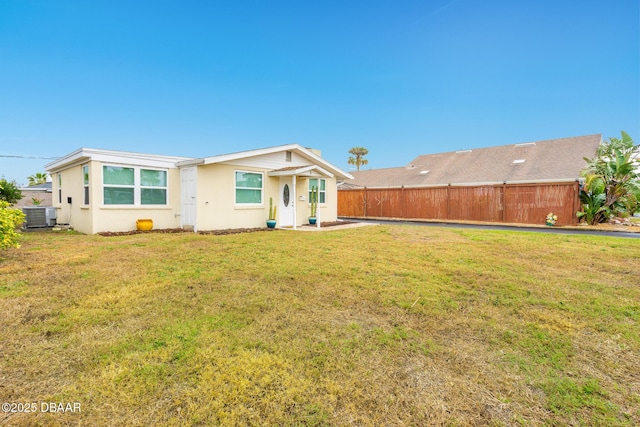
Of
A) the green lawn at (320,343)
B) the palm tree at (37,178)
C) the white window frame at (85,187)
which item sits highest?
the palm tree at (37,178)

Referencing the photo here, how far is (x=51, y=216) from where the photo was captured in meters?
13.2

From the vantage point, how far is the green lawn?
2072mm

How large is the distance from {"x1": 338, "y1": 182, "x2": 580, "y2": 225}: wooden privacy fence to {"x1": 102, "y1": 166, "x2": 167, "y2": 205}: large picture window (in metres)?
14.5

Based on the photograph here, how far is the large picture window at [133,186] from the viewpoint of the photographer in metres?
10.5

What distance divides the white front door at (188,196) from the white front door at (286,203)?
3631 millimetres

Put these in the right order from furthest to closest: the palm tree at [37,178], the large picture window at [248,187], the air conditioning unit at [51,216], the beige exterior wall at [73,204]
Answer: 1. the palm tree at [37,178]
2. the air conditioning unit at [51,216]
3. the large picture window at [248,187]
4. the beige exterior wall at [73,204]

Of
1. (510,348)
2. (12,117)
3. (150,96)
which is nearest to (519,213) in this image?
(510,348)

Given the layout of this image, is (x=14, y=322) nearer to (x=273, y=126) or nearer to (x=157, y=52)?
(x=157, y=52)

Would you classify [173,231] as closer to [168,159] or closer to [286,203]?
[168,159]

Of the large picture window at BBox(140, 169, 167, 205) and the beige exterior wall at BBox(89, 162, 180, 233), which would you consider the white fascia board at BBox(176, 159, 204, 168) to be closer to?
the beige exterior wall at BBox(89, 162, 180, 233)

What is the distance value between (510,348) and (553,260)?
15.7ft

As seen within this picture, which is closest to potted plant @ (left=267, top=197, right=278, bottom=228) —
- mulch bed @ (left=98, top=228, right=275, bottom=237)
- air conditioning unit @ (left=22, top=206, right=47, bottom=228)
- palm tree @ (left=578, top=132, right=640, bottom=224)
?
mulch bed @ (left=98, top=228, right=275, bottom=237)

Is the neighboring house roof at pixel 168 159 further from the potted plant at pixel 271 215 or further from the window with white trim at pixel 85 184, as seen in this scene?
the potted plant at pixel 271 215

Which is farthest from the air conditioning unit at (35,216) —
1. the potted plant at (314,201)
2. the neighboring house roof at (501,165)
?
the neighboring house roof at (501,165)
